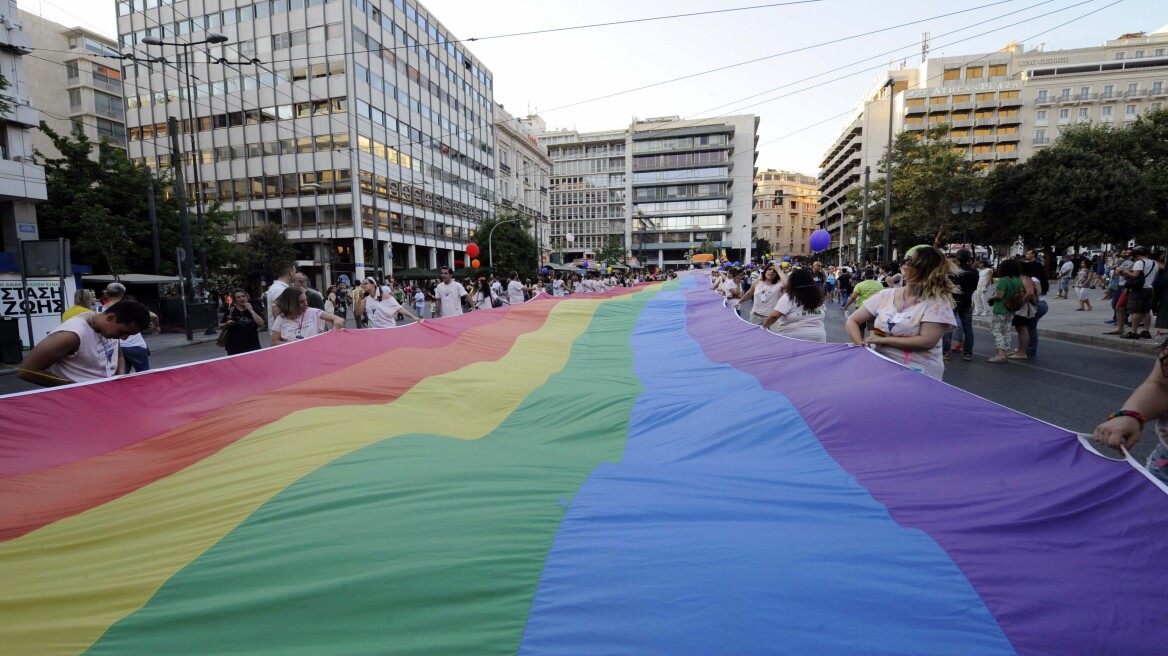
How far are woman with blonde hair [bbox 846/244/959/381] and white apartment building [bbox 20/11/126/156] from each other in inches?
2684

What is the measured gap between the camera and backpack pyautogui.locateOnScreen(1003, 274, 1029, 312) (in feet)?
32.8

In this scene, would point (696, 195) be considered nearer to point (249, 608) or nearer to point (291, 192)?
point (291, 192)

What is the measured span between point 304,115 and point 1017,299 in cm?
4805

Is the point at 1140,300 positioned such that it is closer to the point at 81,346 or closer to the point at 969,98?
the point at 81,346

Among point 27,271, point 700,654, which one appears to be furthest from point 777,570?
point 27,271

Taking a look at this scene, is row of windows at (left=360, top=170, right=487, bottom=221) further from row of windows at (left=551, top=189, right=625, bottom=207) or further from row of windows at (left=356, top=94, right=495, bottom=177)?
row of windows at (left=551, top=189, right=625, bottom=207)

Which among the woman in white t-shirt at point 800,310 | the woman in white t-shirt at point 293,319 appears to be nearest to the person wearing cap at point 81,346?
the woman in white t-shirt at point 293,319

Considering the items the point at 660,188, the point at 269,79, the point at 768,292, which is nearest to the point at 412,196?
the point at 269,79

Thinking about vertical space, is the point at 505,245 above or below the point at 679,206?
below

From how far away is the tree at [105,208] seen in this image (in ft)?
83.6

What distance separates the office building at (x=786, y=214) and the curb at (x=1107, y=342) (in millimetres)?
140965

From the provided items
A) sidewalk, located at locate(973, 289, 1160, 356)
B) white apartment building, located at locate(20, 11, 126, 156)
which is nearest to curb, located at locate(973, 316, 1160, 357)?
sidewalk, located at locate(973, 289, 1160, 356)

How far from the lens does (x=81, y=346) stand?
4.64m

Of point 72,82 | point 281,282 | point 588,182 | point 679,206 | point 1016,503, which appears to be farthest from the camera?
point 588,182
